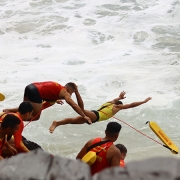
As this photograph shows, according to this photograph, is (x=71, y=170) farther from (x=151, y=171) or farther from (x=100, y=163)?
(x=100, y=163)

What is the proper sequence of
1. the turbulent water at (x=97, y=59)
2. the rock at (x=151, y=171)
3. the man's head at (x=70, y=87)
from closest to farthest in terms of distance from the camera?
the rock at (x=151, y=171), the man's head at (x=70, y=87), the turbulent water at (x=97, y=59)

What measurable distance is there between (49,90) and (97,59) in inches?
305

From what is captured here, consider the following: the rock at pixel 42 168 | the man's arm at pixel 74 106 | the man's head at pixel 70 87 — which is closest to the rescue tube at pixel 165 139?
the man's arm at pixel 74 106

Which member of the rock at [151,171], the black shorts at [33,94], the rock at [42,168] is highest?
the rock at [151,171]

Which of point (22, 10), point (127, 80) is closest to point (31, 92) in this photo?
point (127, 80)

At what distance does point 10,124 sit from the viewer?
409cm

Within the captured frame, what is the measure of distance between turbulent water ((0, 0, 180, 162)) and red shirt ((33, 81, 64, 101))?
1.12 m

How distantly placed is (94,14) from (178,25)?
410cm

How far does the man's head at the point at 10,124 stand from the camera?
13.4 ft

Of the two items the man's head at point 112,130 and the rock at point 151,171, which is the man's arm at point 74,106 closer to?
the man's head at point 112,130

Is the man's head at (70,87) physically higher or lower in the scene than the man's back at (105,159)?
lower

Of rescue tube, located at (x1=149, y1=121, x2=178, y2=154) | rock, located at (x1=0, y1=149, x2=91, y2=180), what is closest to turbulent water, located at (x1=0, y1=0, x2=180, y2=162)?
rescue tube, located at (x1=149, y1=121, x2=178, y2=154)

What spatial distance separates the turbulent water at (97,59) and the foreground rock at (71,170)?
4.65 meters

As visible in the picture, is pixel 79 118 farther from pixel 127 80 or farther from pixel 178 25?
pixel 178 25
